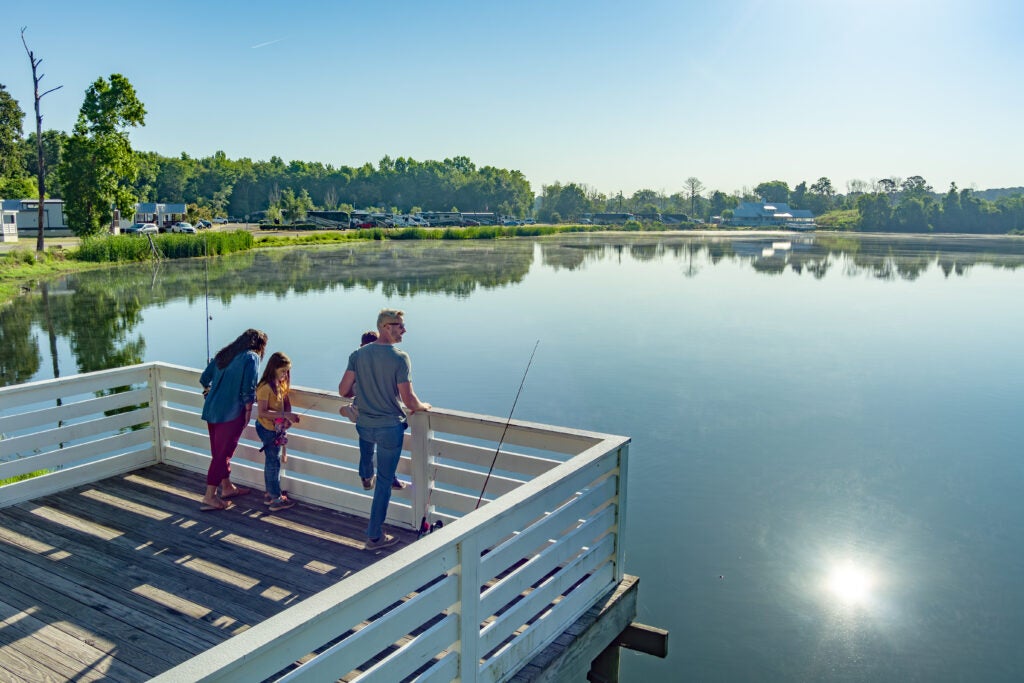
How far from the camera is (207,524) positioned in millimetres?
6273

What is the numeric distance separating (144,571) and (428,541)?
2836 mm

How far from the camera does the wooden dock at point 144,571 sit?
445 centimetres

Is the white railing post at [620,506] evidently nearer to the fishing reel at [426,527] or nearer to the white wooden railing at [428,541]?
the white wooden railing at [428,541]

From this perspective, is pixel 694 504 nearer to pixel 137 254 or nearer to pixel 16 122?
pixel 137 254

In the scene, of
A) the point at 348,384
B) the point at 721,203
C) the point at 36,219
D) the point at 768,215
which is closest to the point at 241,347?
the point at 348,384

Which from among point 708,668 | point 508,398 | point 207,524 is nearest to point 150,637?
point 207,524

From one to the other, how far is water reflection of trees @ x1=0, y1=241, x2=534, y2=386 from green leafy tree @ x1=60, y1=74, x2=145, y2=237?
12.3 ft

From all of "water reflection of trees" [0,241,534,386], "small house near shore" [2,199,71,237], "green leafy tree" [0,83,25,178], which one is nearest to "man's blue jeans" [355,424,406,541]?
"water reflection of trees" [0,241,534,386]

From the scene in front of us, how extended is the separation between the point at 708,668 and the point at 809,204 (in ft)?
606

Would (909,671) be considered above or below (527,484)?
below

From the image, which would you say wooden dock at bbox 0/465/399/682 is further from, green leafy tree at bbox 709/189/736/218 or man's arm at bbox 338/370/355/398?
green leafy tree at bbox 709/189/736/218

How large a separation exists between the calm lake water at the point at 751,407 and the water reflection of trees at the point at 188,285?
237 millimetres

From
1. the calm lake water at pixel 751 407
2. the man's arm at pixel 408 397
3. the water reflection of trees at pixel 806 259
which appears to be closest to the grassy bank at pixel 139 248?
the calm lake water at pixel 751 407

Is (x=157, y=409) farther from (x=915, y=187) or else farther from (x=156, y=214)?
(x=915, y=187)
